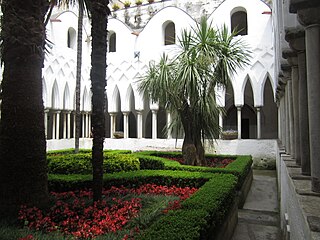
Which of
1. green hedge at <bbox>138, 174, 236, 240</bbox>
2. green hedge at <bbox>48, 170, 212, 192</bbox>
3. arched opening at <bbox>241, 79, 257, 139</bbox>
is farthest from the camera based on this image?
arched opening at <bbox>241, 79, 257, 139</bbox>

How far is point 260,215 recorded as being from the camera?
6.97 metres

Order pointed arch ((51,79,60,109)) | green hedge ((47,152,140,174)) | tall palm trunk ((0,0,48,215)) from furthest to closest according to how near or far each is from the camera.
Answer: pointed arch ((51,79,60,109)), green hedge ((47,152,140,174)), tall palm trunk ((0,0,48,215))

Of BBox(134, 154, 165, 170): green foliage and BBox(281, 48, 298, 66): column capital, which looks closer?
BBox(281, 48, 298, 66): column capital

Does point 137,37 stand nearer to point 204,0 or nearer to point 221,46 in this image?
point 204,0

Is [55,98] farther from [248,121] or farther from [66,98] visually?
[248,121]

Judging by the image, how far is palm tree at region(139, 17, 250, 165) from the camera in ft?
29.1

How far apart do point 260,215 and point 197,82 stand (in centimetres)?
446

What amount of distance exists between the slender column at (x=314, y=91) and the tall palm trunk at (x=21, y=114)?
4.26 m

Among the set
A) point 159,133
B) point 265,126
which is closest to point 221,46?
point 265,126

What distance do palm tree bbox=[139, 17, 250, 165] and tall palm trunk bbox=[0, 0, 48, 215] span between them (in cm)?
485

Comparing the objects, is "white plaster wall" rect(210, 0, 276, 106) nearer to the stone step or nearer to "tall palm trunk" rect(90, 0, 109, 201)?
the stone step

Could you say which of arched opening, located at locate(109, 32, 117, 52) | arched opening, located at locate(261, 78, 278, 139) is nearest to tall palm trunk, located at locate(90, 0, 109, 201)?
arched opening, located at locate(261, 78, 278, 139)

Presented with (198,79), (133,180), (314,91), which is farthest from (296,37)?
(198,79)

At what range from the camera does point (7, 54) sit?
4.79 m
